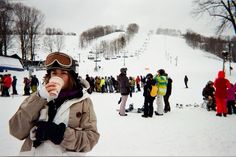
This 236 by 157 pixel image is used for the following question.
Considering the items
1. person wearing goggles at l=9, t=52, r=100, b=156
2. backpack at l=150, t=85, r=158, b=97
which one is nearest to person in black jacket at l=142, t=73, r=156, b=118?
backpack at l=150, t=85, r=158, b=97

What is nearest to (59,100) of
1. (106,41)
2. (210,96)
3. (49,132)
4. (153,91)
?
(49,132)

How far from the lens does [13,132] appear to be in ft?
6.55

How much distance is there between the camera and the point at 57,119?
2.04 m

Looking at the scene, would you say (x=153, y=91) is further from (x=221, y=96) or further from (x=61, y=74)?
(x=61, y=74)

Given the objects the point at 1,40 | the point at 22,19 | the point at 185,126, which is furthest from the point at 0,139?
the point at 22,19

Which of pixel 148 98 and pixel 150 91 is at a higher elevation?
pixel 150 91

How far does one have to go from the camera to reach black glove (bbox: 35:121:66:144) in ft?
6.11

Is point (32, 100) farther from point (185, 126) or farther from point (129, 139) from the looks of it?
point (185, 126)

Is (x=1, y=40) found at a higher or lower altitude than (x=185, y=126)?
higher

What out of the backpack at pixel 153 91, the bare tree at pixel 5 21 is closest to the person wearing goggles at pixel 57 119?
the backpack at pixel 153 91

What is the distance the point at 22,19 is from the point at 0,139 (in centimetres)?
3974

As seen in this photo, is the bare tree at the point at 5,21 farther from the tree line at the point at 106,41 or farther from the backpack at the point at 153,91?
the tree line at the point at 106,41

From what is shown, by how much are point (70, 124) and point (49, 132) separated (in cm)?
25

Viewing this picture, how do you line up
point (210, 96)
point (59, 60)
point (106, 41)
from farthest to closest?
point (106, 41), point (210, 96), point (59, 60)
